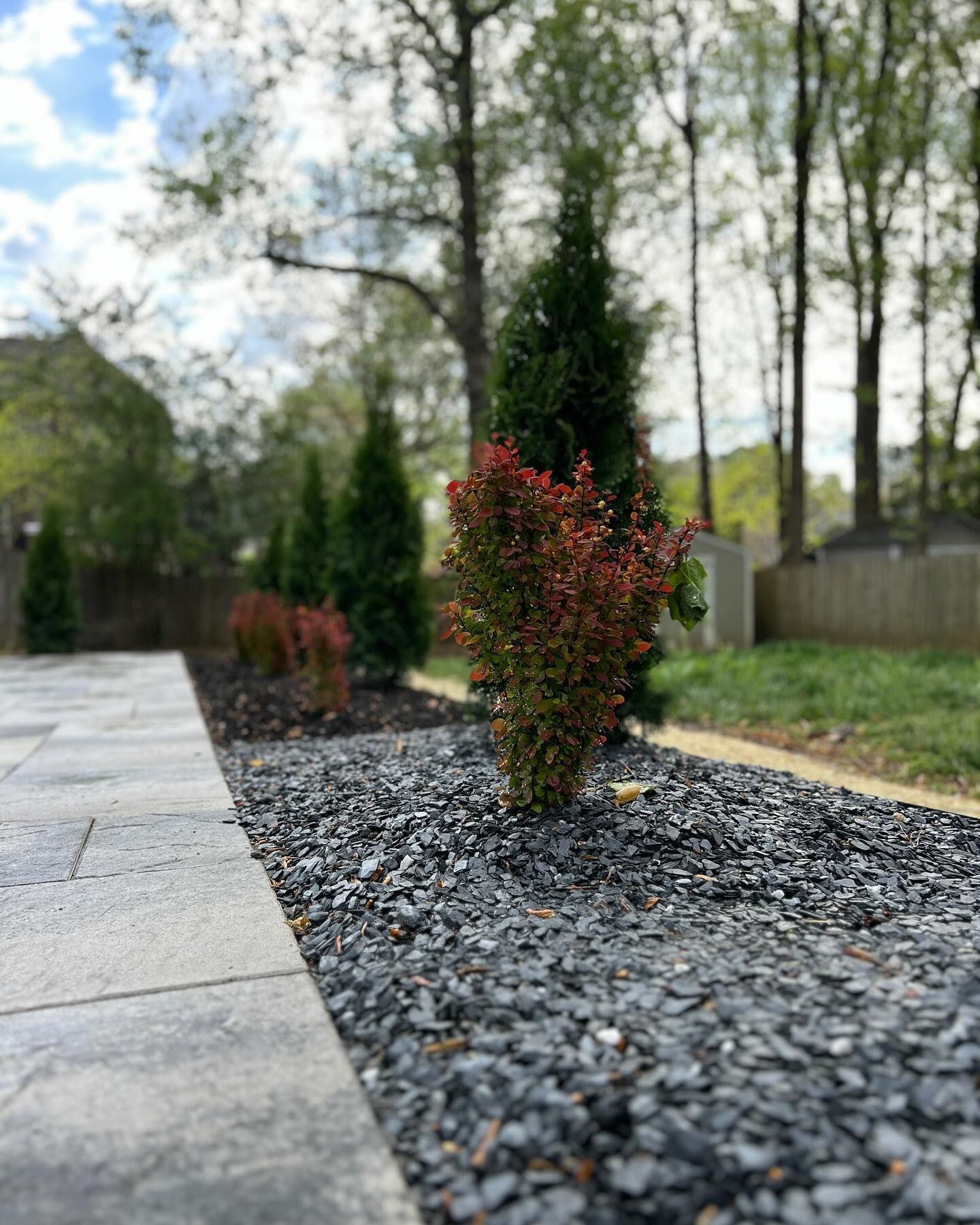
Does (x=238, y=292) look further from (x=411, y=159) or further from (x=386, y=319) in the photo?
(x=411, y=159)

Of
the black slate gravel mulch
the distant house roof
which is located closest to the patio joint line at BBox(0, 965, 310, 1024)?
the black slate gravel mulch

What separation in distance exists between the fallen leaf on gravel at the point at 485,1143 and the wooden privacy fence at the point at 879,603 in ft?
42.8

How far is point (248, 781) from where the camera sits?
15.1ft

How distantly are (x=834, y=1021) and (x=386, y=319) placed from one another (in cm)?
1966

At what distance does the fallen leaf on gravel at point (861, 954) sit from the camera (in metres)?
2.16

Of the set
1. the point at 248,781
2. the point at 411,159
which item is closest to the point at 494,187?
the point at 411,159

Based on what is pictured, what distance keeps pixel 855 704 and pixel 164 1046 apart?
24.8 feet

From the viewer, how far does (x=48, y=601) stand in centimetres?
1504

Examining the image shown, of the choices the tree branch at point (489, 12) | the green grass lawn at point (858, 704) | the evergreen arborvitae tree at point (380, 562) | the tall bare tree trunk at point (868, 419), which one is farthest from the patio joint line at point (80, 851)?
the tall bare tree trunk at point (868, 419)

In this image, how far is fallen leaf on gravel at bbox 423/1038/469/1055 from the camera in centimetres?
189

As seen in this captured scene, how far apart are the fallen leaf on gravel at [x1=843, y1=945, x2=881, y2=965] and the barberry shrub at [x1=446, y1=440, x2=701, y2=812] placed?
1.08 m

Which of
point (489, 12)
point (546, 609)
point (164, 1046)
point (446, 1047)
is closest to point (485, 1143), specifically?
point (446, 1047)

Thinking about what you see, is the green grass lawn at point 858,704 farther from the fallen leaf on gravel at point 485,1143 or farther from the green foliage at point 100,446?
the green foliage at point 100,446

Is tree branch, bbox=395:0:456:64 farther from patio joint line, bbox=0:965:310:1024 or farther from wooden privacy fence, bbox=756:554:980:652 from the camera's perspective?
patio joint line, bbox=0:965:310:1024
